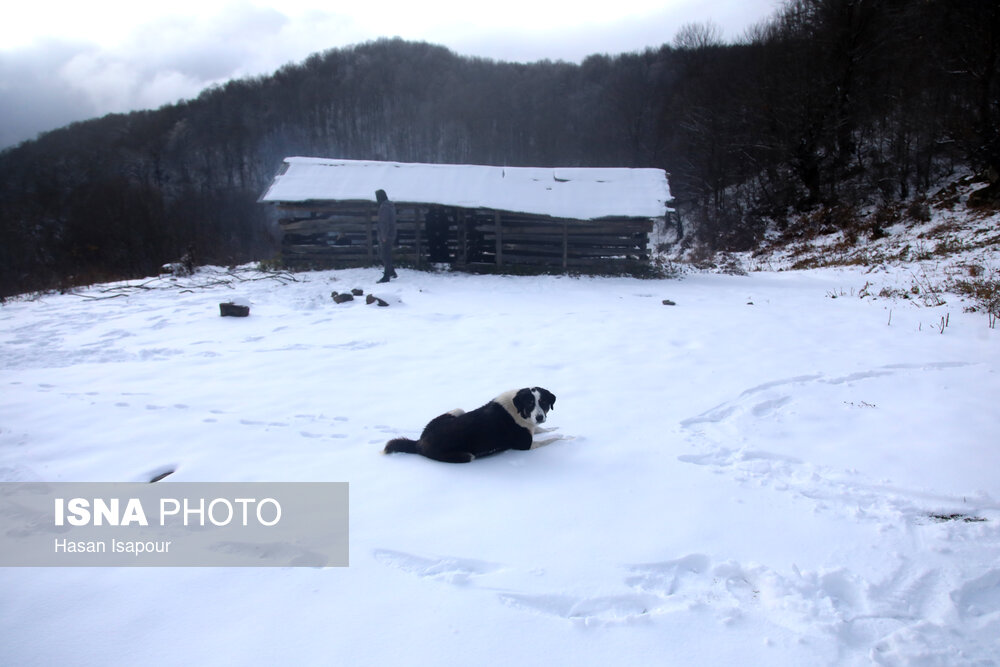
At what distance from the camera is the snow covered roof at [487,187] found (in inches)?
692

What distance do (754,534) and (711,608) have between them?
82 centimetres

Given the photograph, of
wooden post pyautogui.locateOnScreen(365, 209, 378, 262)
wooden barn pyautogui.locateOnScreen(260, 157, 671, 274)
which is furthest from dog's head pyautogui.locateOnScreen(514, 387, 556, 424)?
wooden post pyautogui.locateOnScreen(365, 209, 378, 262)

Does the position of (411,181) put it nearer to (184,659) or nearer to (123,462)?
(123,462)

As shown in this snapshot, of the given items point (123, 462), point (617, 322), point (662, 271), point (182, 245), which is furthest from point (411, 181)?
point (182, 245)

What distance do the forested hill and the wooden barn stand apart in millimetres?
9603

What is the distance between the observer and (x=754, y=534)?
10.3 ft

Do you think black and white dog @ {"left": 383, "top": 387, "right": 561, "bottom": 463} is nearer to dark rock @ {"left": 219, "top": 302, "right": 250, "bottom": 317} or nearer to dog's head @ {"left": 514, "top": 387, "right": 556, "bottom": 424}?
dog's head @ {"left": 514, "top": 387, "right": 556, "bottom": 424}

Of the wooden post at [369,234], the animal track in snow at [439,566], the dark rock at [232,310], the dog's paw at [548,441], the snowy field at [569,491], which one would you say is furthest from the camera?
the wooden post at [369,234]
